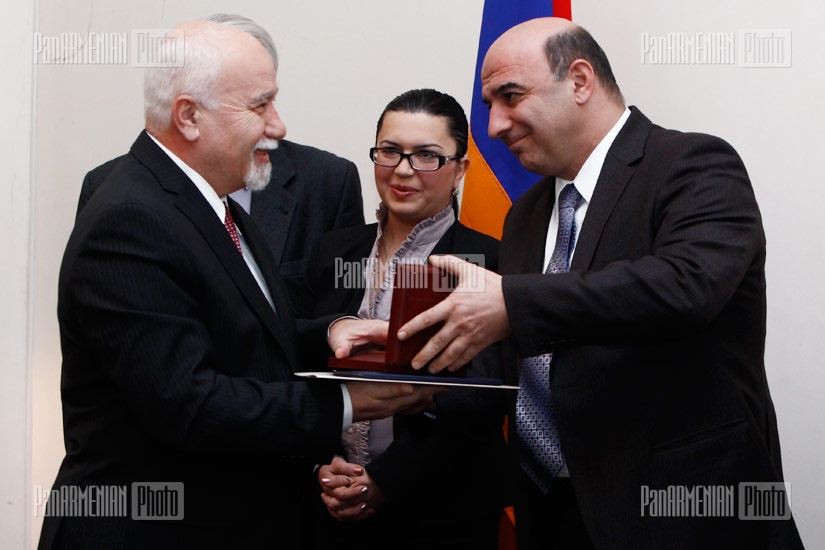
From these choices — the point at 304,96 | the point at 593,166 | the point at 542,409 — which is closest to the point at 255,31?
the point at 593,166

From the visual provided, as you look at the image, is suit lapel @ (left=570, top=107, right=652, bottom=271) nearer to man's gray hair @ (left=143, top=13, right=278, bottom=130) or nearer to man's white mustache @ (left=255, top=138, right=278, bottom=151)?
man's white mustache @ (left=255, top=138, right=278, bottom=151)

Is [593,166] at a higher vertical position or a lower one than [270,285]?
higher

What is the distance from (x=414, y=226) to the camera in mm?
3078

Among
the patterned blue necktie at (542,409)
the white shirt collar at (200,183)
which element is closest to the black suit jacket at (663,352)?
the patterned blue necktie at (542,409)

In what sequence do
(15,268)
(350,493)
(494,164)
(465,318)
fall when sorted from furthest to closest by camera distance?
(15,268) < (494,164) < (350,493) < (465,318)

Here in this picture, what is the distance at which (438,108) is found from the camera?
10.3 ft

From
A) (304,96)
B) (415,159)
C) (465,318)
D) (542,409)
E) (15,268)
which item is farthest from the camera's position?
(304,96)

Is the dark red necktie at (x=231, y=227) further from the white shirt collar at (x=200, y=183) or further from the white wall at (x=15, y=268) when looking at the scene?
the white wall at (x=15, y=268)

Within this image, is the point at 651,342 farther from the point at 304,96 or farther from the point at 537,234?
the point at 304,96

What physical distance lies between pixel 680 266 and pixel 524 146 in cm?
76

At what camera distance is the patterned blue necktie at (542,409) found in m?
2.36

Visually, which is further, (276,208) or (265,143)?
(276,208)

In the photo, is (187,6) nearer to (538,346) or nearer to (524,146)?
(524,146)

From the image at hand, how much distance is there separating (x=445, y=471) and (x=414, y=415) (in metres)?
0.19
